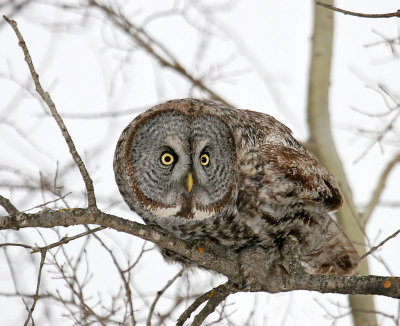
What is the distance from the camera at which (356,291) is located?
356 centimetres

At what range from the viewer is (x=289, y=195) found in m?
4.57

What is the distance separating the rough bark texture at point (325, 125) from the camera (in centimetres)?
668

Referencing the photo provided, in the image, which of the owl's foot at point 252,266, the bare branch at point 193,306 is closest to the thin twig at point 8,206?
the bare branch at point 193,306

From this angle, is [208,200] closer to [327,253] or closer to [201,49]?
[327,253]

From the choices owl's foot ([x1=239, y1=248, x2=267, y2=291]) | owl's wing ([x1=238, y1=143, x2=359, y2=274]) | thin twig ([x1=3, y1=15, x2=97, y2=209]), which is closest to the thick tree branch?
owl's foot ([x1=239, y1=248, x2=267, y2=291])

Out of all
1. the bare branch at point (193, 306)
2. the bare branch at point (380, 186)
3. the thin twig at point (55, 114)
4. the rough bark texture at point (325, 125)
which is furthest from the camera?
the bare branch at point (380, 186)

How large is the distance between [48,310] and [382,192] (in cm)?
427

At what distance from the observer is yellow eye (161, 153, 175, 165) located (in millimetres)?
4301

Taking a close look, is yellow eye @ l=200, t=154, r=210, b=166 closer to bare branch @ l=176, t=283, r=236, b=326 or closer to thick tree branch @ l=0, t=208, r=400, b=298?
thick tree branch @ l=0, t=208, r=400, b=298

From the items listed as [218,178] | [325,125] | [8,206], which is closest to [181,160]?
[218,178]

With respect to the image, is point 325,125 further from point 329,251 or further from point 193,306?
point 193,306

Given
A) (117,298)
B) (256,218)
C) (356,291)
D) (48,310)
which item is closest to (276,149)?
(256,218)

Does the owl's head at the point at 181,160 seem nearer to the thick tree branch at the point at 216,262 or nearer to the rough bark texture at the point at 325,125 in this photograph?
the thick tree branch at the point at 216,262

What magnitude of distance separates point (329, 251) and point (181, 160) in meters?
1.76
